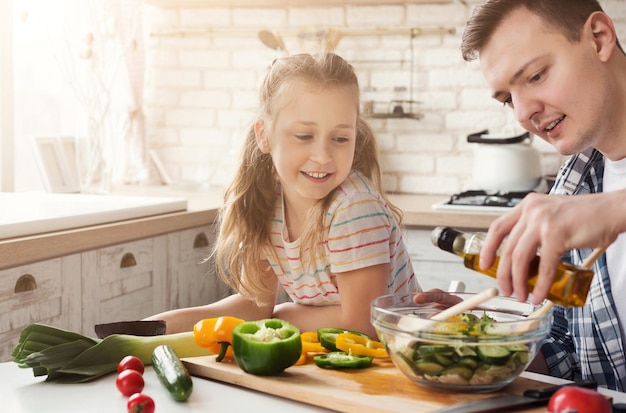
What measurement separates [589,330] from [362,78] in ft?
7.09

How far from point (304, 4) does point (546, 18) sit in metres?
2.17

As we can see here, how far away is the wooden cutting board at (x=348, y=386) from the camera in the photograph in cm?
103

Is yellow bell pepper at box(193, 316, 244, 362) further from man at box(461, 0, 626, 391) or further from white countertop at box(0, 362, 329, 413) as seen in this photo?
man at box(461, 0, 626, 391)

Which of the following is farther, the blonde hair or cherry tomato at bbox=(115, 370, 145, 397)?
the blonde hair

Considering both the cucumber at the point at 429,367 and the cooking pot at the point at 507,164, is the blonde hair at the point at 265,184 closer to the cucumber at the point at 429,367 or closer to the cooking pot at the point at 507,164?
the cucumber at the point at 429,367

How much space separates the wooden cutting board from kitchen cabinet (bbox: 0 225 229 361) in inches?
41.4

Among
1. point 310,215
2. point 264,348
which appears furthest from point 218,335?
point 310,215

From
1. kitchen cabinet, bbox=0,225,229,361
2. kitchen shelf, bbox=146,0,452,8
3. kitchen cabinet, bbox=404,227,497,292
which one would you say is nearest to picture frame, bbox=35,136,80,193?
kitchen cabinet, bbox=0,225,229,361

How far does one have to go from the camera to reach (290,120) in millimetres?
1800

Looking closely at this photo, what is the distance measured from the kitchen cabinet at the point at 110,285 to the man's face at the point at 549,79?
3.81 feet

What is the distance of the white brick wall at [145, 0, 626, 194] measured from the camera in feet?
11.5

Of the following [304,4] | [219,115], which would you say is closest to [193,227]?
[219,115]

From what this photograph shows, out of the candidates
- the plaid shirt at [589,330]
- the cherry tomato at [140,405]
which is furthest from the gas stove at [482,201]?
the cherry tomato at [140,405]

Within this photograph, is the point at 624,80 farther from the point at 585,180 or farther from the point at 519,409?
the point at 519,409
